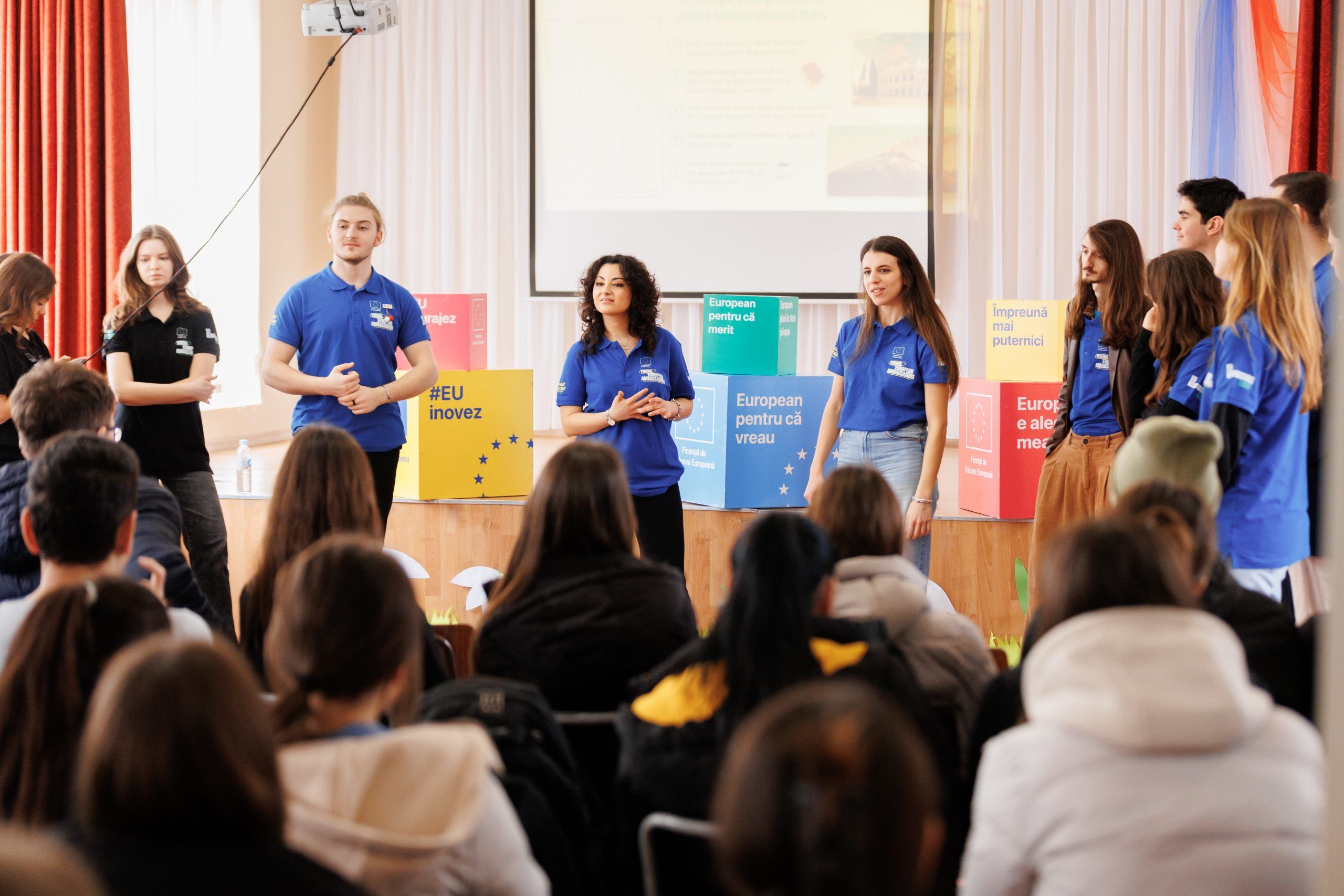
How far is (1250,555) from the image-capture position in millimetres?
2549

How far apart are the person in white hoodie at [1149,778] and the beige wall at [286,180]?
234 inches

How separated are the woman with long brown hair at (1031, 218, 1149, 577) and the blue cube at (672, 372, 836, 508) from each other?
103cm

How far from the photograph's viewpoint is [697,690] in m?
1.43

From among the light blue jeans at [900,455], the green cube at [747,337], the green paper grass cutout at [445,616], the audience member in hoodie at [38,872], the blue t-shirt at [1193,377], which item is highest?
the green cube at [747,337]

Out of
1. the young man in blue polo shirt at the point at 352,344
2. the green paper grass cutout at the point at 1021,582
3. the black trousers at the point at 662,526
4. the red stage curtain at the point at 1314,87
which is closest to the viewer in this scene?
the young man in blue polo shirt at the point at 352,344

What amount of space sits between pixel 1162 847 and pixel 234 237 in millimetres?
6799

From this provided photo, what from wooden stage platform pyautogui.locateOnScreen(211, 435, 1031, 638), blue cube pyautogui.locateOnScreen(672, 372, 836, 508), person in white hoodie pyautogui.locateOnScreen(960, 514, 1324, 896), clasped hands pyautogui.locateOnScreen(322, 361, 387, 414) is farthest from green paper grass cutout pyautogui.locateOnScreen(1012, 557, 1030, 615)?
person in white hoodie pyautogui.locateOnScreen(960, 514, 1324, 896)

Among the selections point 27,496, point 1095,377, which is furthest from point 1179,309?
point 27,496

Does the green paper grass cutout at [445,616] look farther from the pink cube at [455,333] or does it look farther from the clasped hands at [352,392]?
the clasped hands at [352,392]

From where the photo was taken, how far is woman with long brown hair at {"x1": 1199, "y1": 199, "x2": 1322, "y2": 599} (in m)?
2.48

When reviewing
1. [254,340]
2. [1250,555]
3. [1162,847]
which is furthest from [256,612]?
[254,340]

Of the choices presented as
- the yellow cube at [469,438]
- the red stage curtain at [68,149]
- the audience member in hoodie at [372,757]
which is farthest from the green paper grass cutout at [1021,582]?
the red stage curtain at [68,149]

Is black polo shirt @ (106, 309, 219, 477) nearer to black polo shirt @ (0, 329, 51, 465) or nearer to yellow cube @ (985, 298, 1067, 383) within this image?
black polo shirt @ (0, 329, 51, 465)

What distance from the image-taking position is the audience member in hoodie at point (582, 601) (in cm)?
176
